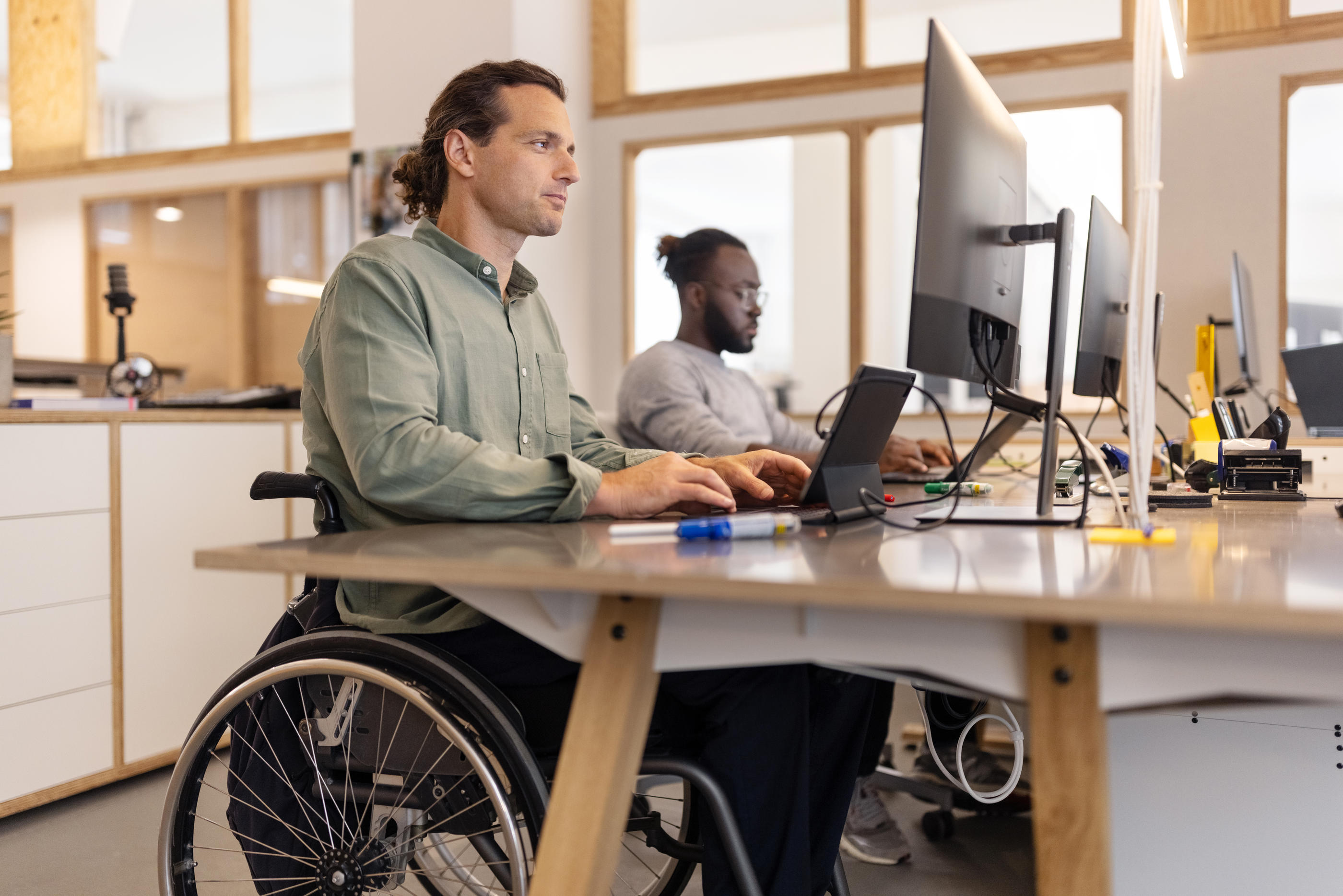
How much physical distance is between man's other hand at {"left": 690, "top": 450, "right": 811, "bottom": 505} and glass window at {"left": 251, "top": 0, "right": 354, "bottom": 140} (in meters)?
4.75

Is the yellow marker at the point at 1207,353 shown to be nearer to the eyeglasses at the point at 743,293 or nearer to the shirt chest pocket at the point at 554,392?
the eyeglasses at the point at 743,293

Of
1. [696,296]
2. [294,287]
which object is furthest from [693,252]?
[294,287]

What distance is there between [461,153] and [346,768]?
2.93 ft

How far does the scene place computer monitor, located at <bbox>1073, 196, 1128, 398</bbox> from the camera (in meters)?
1.78

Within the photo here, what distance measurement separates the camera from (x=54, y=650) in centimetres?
232

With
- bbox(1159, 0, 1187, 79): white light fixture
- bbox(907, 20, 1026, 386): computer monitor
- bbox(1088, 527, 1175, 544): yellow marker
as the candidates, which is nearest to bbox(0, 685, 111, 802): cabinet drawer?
bbox(907, 20, 1026, 386): computer monitor

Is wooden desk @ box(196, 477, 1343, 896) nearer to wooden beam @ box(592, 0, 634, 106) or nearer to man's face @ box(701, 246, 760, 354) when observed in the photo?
man's face @ box(701, 246, 760, 354)

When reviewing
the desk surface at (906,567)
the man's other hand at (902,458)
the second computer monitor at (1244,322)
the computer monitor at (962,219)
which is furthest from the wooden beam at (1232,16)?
the desk surface at (906,567)

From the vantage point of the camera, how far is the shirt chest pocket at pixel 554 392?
1.58m

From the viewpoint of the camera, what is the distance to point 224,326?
225 inches

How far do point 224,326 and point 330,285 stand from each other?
483 cm

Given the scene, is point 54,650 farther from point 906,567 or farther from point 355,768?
point 906,567

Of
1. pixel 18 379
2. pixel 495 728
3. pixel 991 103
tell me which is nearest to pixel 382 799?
pixel 495 728

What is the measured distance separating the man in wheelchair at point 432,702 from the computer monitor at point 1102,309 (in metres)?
0.79
